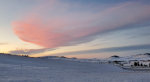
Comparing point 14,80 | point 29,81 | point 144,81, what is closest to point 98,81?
point 144,81

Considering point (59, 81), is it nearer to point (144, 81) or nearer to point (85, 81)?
point (85, 81)

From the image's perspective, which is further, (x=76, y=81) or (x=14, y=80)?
(x=76, y=81)

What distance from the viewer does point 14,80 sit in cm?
1123

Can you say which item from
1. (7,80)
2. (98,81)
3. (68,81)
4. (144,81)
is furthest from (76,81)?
(144,81)

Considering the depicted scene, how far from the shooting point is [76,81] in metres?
12.2

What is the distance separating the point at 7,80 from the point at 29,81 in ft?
4.42

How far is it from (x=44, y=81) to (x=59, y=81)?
1054mm

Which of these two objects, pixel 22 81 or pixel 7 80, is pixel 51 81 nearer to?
pixel 22 81

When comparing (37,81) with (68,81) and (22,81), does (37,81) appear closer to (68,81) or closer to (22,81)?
(22,81)

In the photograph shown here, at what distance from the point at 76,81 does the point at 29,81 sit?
3137 millimetres

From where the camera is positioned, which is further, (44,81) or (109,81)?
(109,81)

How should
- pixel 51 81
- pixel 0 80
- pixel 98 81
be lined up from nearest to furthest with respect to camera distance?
pixel 0 80 → pixel 51 81 → pixel 98 81

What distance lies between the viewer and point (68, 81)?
12.0 m

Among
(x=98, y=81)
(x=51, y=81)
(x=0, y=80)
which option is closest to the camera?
(x=0, y=80)
